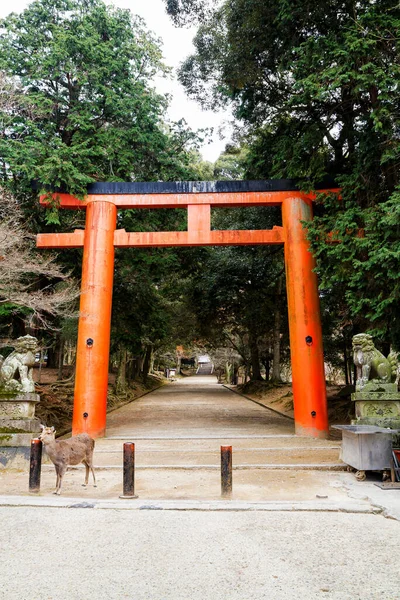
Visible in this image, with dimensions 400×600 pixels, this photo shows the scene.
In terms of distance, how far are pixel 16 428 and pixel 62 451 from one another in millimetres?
2404

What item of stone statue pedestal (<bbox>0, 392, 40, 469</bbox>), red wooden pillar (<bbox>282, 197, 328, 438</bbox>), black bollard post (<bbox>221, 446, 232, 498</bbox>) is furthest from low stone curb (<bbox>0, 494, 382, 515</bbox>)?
red wooden pillar (<bbox>282, 197, 328, 438</bbox>)

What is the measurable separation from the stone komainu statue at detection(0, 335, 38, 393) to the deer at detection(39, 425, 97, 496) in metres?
2.39

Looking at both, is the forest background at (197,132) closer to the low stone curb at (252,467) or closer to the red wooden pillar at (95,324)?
the red wooden pillar at (95,324)

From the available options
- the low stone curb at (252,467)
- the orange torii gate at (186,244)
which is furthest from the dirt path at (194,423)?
the low stone curb at (252,467)

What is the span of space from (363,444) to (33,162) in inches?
394

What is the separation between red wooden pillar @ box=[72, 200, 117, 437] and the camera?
10.6 metres

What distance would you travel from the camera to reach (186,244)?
11.6 m

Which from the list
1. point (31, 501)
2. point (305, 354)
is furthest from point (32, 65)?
point (31, 501)

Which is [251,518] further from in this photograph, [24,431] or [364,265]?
[364,265]

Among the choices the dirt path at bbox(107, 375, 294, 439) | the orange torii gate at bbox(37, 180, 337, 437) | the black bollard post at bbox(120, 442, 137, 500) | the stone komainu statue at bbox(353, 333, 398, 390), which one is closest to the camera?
the black bollard post at bbox(120, 442, 137, 500)

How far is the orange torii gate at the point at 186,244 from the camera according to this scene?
1079 cm

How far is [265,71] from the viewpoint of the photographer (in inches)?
503

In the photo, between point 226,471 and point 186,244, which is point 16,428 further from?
point 186,244

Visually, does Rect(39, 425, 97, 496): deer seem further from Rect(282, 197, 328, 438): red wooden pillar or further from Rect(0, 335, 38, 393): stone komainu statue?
Rect(282, 197, 328, 438): red wooden pillar
